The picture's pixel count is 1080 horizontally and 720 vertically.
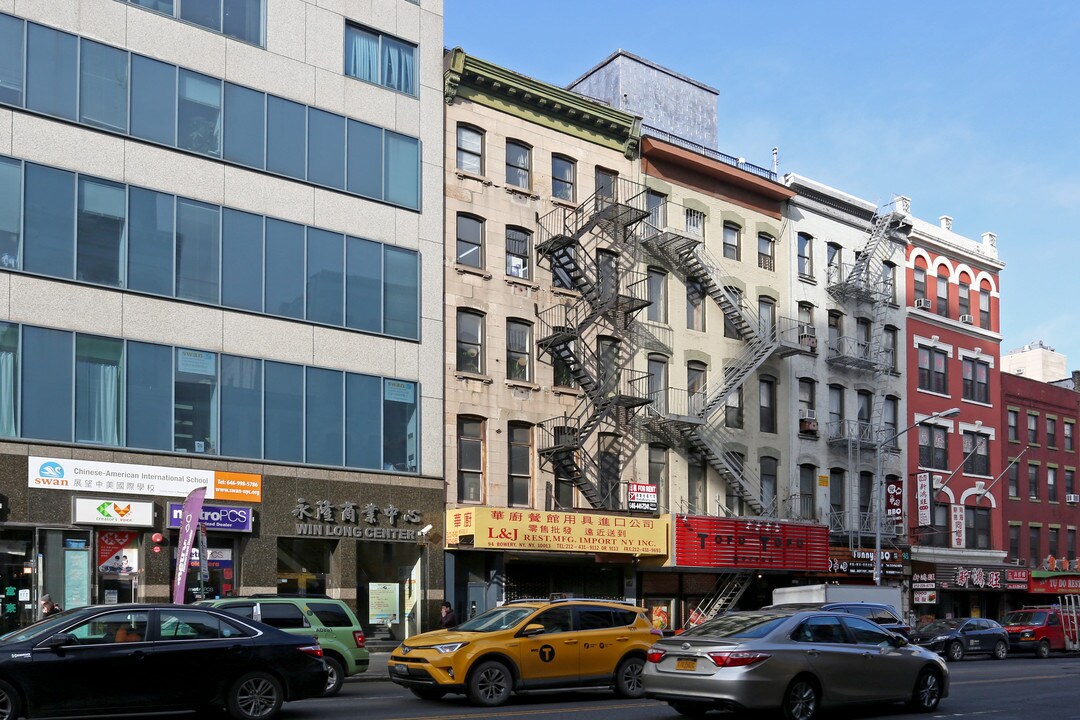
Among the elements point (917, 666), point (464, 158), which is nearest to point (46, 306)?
point (464, 158)

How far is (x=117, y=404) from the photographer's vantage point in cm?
2808

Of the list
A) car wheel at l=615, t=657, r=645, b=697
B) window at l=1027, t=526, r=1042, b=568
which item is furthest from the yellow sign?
window at l=1027, t=526, r=1042, b=568

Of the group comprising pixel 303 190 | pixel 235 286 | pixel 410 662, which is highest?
pixel 303 190

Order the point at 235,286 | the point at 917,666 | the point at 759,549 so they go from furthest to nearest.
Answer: the point at 759,549 → the point at 235,286 → the point at 917,666

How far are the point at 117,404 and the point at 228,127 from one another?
7.69 metres

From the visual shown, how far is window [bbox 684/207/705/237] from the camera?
137ft

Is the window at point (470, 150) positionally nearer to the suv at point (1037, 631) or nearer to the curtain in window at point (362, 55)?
the curtain in window at point (362, 55)

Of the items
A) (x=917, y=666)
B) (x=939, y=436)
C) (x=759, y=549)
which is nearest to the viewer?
(x=917, y=666)

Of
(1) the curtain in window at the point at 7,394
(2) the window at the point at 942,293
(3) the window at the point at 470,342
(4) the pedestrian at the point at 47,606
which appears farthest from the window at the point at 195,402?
(2) the window at the point at 942,293

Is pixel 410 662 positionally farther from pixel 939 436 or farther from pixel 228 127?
pixel 939 436

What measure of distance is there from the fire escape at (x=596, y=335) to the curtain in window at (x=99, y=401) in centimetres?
1286

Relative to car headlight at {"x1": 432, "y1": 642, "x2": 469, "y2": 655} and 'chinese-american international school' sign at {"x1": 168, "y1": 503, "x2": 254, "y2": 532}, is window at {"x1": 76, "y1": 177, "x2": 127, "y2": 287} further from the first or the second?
car headlight at {"x1": 432, "y1": 642, "x2": 469, "y2": 655}

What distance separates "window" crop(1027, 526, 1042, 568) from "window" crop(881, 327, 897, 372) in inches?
486

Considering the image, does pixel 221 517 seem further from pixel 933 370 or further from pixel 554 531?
pixel 933 370
